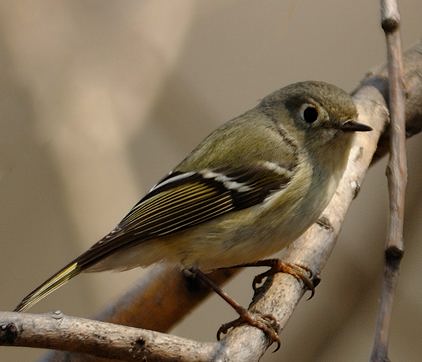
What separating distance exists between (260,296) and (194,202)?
0.27 m

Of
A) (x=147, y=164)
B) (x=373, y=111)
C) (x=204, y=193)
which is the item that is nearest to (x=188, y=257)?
(x=204, y=193)

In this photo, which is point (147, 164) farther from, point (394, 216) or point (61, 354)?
point (394, 216)

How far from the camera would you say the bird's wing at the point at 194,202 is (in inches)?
65.4

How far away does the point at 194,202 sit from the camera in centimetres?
172

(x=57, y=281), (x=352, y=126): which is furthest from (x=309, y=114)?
(x=57, y=281)

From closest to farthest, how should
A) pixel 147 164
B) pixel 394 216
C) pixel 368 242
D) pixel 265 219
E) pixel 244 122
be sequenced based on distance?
1. pixel 394 216
2. pixel 265 219
3. pixel 244 122
4. pixel 368 242
5. pixel 147 164

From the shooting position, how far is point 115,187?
2.41m

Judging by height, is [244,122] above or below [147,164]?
above

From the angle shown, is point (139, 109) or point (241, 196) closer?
point (241, 196)

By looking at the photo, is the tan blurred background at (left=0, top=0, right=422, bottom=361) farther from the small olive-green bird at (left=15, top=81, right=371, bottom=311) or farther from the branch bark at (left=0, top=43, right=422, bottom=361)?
the small olive-green bird at (left=15, top=81, right=371, bottom=311)

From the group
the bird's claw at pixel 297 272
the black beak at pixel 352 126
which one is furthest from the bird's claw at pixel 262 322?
the black beak at pixel 352 126

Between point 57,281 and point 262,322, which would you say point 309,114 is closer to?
point 262,322

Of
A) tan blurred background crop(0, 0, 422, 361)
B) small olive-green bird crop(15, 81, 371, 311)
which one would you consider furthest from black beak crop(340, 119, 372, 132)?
tan blurred background crop(0, 0, 422, 361)

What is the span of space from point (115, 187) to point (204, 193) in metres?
0.75
